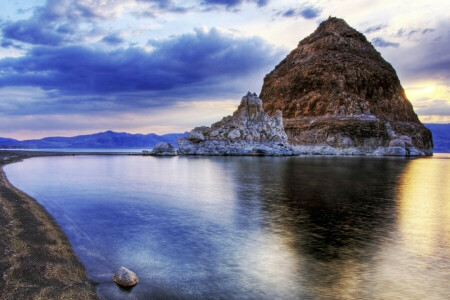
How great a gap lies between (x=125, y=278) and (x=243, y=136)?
77.4m

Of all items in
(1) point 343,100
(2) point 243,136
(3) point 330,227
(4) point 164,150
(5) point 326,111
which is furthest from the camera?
(5) point 326,111

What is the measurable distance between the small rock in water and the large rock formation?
340 feet

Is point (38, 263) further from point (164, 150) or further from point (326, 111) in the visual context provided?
point (326, 111)

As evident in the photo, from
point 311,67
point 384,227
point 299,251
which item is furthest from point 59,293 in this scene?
point 311,67

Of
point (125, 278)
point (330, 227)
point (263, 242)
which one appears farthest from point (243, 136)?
point (125, 278)

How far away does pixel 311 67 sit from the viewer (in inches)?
4919

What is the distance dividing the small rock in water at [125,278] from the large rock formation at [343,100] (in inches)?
4075

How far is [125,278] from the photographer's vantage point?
308 inches

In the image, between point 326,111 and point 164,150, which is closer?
point 164,150

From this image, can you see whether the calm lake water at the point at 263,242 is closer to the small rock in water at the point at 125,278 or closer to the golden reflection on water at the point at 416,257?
the golden reflection on water at the point at 416,257

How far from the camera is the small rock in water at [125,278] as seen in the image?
25.5 feet

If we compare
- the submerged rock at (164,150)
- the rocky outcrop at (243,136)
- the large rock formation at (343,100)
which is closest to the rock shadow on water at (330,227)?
the rocky outcrop at (243,136)

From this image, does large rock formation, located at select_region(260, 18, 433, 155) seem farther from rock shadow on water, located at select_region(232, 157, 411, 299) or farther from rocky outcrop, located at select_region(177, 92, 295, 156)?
rock shadow on water, located at select_region(232, 157, 411, 299)

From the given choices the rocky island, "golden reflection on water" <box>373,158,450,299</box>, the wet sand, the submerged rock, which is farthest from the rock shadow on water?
the submerged rock
